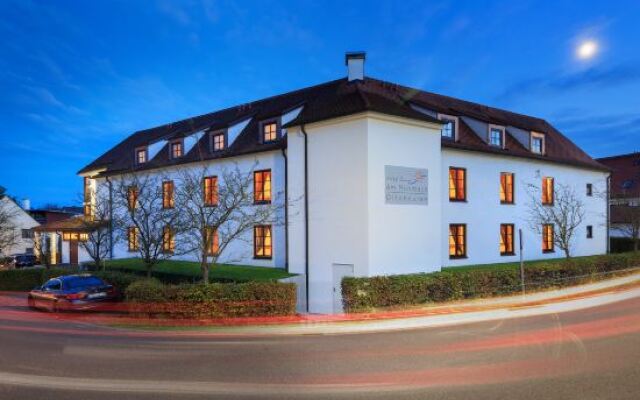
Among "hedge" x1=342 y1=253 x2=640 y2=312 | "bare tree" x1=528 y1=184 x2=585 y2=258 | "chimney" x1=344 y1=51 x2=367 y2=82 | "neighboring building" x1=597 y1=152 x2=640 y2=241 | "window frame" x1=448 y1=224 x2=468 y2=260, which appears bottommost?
"hedge" x1=342 y1=253 x2=640 y2=312

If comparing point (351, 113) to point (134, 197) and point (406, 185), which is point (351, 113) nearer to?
point (406, 185)

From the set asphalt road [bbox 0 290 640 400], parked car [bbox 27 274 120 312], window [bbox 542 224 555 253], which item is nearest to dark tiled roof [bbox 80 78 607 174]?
window [bbox 542 224 555 253]

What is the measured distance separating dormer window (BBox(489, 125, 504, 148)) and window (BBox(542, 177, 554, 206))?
4.09 m

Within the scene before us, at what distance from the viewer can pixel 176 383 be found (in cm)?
842

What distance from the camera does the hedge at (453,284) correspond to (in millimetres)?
16031

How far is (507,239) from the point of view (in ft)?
85.7

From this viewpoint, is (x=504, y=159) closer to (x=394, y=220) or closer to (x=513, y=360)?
(x=394, y=220)

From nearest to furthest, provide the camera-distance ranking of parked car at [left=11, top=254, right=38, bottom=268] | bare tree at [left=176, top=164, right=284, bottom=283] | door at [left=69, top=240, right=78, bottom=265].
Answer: bare tree at [left=176, top=164, right=284, bottom=283]
door at [left=69, top=240, right=78, bottom=265]
parked car at [left=11, top=254, right=38, bottom=268]

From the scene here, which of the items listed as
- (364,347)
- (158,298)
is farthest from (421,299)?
(158,298)

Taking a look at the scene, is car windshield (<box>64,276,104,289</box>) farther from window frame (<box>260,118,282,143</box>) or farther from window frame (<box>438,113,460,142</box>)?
window frame (<box>438,113,460,142</box>)

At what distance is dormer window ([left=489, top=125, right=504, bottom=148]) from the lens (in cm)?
2649

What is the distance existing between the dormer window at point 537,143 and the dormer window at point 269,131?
15345 mm

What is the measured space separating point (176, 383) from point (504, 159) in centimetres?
2211

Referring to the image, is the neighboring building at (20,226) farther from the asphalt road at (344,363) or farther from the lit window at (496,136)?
the lit window at (496,136)
